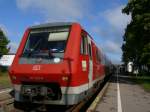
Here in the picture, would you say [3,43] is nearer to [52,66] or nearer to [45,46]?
[45,46]

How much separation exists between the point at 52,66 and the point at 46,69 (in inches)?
8.4

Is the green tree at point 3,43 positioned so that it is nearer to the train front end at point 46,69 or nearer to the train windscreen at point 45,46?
the train windscreen at point 45,46

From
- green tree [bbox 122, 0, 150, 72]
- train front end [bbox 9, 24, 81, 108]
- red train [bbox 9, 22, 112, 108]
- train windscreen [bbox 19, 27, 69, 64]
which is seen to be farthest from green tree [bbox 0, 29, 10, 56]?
train front end [bbox 9, 24, 81, 108]

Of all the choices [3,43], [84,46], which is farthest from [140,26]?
[3,43]

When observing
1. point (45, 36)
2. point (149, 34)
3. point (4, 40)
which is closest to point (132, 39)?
point (149, 34)

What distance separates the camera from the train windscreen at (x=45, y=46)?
11.3 m

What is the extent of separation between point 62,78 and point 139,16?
2578 cm

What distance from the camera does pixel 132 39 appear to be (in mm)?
38375

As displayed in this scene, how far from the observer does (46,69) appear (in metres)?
11.0

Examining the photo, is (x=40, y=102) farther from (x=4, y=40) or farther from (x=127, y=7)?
(x=4, y=40)

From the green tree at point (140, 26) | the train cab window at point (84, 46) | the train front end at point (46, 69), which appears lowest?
the train front end at point (46, 69)

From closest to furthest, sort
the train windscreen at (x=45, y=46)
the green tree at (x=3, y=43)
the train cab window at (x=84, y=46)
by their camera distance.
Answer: the train windscreen at (x=45, y=46) → the train cab window at (x=84, y=46) → the green tree at (x=3, y=43)

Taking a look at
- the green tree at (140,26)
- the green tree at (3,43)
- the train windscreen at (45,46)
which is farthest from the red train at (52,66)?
the green tree at (3,43)

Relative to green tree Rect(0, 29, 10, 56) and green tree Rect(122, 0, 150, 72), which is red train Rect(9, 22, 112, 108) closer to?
green tree Rect(122, 0, 150, 72)
